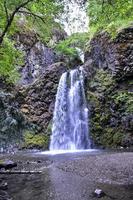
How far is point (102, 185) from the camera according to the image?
8.69m

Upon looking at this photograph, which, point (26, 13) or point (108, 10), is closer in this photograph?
point (108, 10)

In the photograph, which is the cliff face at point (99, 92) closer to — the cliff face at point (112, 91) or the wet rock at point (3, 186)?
the cliff face at point (112, 91)

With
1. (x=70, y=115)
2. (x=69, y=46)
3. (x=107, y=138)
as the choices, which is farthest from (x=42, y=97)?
(x=69, y=46)

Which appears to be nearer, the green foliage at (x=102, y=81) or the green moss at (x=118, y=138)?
the green moss at (x=118, y=138)

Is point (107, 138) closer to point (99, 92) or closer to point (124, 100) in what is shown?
point (124, 100)

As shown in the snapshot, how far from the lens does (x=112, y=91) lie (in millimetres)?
23203

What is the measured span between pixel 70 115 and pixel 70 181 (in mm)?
14700

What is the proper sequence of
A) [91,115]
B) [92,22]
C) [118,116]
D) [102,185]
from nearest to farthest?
[102,185]
[92,22]
[118,116]
[91,115]

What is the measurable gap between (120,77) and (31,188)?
51.1ft

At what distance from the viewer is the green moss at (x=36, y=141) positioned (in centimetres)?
2319

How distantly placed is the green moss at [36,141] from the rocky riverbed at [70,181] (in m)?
10.5

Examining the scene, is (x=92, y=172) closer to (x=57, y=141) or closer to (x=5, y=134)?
(x=5, y=134)

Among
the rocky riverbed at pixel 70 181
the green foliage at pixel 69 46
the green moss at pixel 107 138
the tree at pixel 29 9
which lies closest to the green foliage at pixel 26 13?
the tree at pixel 29 9

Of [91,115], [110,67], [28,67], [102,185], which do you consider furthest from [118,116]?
[102,185]
